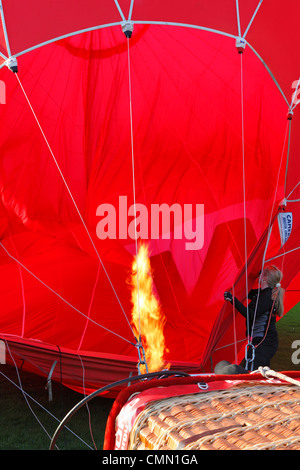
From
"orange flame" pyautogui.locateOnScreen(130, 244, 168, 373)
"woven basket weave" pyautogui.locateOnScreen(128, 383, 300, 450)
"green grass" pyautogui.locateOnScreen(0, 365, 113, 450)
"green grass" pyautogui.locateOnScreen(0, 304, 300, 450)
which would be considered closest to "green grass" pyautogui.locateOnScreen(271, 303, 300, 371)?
"green grass" pyautogui.locateOnScreen(0, 304, 300, 450)

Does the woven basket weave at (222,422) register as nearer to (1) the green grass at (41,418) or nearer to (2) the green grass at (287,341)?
(1) the green grass at (41,418)

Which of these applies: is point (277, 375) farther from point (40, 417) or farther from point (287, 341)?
point (287, 341)

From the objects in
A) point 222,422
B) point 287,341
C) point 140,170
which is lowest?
point 287,341

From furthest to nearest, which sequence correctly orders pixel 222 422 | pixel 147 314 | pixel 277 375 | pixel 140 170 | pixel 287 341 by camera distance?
pixel 287 341, pixel 140 170, pixel 147 314, pixel 277 375, pixel 222 422

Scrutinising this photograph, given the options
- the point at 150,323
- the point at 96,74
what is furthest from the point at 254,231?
the point at 96,74

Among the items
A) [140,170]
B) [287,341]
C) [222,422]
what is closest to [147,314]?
[140,170]

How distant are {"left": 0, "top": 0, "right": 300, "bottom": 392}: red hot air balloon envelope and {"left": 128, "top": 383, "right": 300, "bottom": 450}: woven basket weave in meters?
1.94

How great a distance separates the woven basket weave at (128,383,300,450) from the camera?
2.41 feet

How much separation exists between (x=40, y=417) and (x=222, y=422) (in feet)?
8.25

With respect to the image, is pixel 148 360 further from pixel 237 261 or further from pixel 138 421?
pixel 138 421

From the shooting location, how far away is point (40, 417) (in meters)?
3.04

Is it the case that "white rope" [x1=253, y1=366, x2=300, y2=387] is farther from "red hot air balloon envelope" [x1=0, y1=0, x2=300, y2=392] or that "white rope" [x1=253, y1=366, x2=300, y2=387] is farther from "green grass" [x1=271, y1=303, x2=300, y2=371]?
"green grass" [x1=271, y1=303, x2=300, y2=371]
